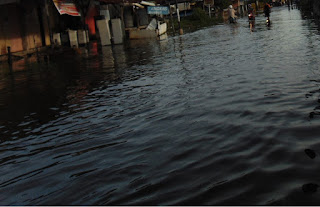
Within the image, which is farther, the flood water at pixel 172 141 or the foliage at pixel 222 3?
the foliage at pixel 222 3

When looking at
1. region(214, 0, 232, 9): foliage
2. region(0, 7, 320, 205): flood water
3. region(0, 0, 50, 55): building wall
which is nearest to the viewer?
region(0, 7, 320, 205): flood water

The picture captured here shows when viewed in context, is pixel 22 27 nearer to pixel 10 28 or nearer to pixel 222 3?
pixel 10 28

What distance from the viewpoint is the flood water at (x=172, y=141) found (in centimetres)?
306

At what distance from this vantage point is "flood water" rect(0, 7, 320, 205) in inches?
121

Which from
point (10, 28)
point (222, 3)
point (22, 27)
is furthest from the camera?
point (222, 3)

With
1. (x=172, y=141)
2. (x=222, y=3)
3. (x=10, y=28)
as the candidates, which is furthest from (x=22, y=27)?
(x=222, y=3)

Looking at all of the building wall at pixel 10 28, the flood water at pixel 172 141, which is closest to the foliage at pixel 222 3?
the building wall at pixel 10 28

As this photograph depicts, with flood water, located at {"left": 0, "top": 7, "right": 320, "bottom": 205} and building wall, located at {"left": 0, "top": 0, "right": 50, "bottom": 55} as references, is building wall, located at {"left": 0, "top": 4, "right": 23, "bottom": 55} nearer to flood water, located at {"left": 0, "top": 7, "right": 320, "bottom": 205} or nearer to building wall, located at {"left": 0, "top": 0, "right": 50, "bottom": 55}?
building wall, located at {"left": 0, "top": 0, "right": 50, "bottom": 55}

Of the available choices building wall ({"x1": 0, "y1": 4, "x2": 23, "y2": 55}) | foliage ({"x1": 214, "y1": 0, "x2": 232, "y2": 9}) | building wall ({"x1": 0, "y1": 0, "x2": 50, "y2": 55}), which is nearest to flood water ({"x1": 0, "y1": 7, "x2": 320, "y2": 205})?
building wall ({"x1": 0, "y1": 4, "x2": 23, "y2": 55})

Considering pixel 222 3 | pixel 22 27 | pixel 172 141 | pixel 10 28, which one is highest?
pixel 222 3

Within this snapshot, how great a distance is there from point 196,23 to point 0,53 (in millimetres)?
32434

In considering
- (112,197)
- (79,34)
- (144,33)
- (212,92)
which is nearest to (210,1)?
(144,33)

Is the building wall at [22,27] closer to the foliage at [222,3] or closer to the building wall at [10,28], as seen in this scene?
the building wall at [10,28]

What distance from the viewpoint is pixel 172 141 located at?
4.36 m
